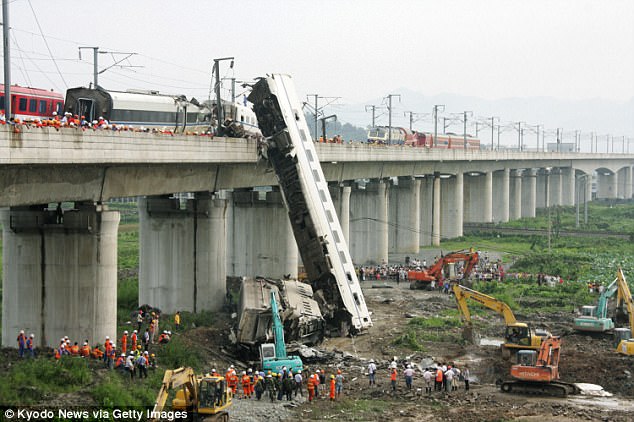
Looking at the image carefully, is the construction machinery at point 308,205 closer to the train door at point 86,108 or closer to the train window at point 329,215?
the train window at point 329,215

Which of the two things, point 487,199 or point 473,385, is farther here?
point 487,199

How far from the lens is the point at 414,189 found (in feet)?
316

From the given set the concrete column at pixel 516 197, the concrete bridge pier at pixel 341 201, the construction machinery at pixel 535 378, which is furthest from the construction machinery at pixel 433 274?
the concrete column at pixel 516 197

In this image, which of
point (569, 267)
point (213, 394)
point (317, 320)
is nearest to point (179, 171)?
point (317, 320)

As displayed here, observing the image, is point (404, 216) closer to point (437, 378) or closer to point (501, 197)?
point (501, 197)

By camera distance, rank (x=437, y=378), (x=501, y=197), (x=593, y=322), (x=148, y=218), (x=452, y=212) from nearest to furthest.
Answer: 1. (x=437, y=378)
2. (x=593, y=322)
3. (x=148, y=218)
4. (x=452, y=212)
5. (x=501, y=197)

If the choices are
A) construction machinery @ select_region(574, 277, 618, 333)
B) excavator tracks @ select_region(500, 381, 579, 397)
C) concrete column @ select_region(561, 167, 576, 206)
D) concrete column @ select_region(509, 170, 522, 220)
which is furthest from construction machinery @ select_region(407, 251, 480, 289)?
concrete column @ select_region(561, 167, 576, 206)

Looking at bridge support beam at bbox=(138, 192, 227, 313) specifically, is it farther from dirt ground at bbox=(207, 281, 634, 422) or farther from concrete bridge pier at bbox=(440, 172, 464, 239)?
concrete bridge pier at bbox=(440, 172, 464, 239)

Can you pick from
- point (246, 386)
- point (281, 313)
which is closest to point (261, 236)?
point (281, 313)

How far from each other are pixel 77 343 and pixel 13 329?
2.58 m

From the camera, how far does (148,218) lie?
52.3 m

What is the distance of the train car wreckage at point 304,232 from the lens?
44.8 metres

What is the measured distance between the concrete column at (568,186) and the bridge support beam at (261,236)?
125226 mm

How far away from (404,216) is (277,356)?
61.6 m
